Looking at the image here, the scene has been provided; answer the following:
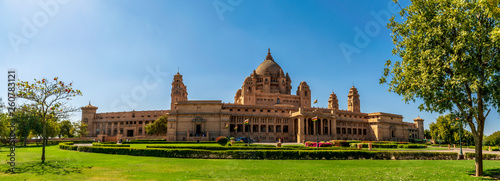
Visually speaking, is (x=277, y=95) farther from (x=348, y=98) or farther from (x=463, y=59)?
(x=463, y=59)

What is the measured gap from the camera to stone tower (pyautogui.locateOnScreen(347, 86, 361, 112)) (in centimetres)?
9775

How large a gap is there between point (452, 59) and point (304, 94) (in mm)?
76750

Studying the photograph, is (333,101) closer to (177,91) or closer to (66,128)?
(177,91)

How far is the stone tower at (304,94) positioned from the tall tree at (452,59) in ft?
239

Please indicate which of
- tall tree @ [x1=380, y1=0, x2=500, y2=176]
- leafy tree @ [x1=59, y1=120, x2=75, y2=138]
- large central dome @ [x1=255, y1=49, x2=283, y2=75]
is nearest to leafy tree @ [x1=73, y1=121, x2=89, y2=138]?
leafy tree @ [x1=59, y1=120, x2=75, y2=138]

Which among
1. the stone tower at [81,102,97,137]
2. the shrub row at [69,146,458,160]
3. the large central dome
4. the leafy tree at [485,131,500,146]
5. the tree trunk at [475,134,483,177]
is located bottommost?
the leafy tree at [485,131,500,146]

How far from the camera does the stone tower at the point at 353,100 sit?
97750 mm

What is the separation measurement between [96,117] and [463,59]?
93751mm

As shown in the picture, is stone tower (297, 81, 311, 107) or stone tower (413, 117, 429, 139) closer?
stone tower (297, 81, 311, 107)

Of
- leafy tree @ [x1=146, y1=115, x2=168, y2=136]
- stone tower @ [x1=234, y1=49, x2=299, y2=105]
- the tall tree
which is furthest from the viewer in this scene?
stone tower @ [x1=234, y1=49, x2=299, y2=105]

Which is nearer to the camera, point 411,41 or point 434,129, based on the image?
point 411,41

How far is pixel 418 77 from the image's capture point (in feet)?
54.6

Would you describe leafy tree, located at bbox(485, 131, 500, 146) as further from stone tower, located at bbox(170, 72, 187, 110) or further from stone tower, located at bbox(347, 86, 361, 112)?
stone tower, located at bbox(170, 72, 187, 110)

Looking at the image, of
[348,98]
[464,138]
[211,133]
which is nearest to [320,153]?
[211,133]
